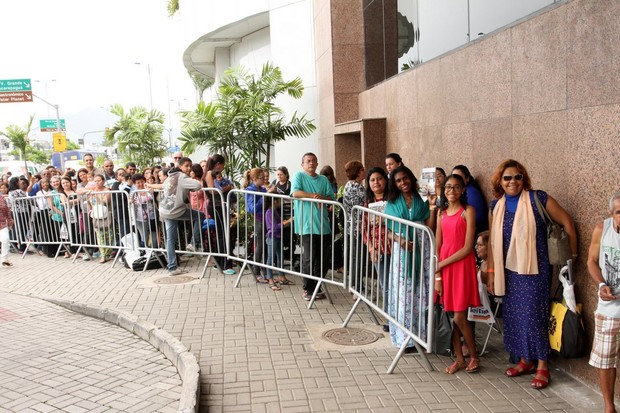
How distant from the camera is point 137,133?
2273 cm

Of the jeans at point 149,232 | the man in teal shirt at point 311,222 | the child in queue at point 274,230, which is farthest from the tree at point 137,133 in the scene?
the man in teal shirt at point 311,222

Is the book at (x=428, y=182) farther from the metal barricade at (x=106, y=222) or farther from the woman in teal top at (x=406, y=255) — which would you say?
the metal barricade at (x=106, y=222)

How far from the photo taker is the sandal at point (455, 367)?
514cm

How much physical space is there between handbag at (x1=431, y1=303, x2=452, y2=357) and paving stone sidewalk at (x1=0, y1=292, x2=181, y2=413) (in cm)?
235

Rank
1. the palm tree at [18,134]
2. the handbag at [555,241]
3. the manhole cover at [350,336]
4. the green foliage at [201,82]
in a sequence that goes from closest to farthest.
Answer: the handbag at [555,241] → the manhole cover at [350,336] → the green foliage at [201,82] → the palm tree at [18,134]

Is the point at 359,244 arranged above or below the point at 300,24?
below

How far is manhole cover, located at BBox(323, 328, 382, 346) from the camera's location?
602 centimetres

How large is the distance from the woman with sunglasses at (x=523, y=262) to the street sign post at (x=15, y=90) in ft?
113

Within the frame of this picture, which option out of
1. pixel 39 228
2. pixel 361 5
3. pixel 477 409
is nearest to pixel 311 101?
pixel 361 5

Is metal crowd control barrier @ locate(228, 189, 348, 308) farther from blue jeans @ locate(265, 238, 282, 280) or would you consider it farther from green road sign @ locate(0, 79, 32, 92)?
green road sign @ locate(0, 79, 32, 92)

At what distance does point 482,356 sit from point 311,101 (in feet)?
34.3

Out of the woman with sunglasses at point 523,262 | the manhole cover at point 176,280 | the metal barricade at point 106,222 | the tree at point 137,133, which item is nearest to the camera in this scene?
the woman with sunglasses at point 523,262

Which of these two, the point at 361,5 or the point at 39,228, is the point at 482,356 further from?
the point at 39,228

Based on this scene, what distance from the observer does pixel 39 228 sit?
41.0ft
